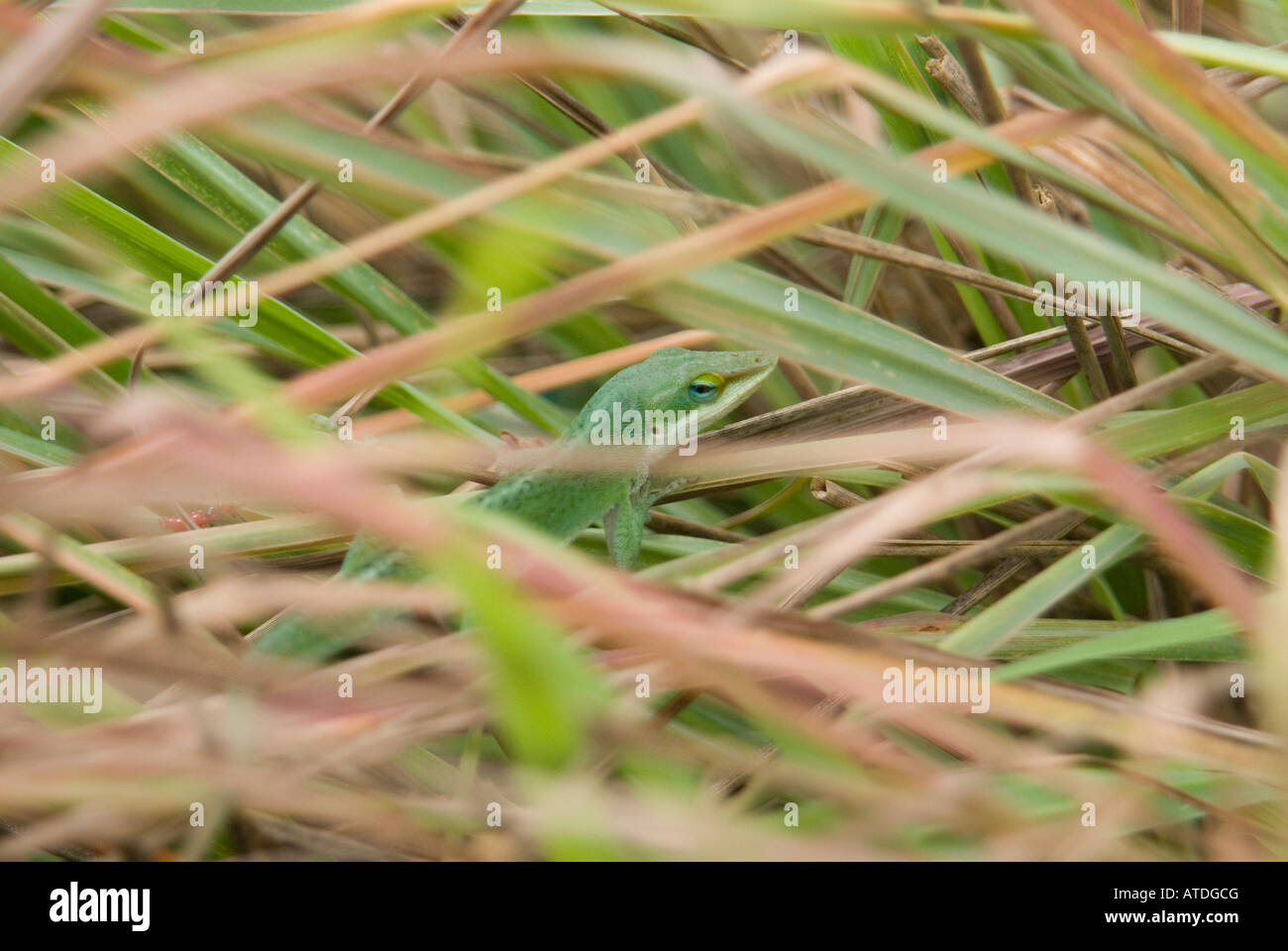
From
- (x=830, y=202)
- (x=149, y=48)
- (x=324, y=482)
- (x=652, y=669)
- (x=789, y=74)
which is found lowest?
(x=652, y=669)

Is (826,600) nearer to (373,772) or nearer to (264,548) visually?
(373,772)

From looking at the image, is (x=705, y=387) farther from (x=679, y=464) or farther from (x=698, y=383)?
(x=679, y=464)

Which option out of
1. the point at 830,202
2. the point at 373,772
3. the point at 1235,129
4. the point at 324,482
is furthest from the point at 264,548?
the point at 1235,129

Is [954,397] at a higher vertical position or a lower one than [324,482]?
higher

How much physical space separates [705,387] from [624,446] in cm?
30

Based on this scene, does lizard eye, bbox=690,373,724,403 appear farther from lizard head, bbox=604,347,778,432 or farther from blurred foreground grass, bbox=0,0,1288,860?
blurred foreground grass, bbox=0,0,1288,860

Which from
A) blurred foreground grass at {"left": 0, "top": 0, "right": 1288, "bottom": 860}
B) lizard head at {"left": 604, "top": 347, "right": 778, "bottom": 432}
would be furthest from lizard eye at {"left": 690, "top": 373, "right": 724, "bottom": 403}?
blurred foreground grass at {"left": 0, "top": 0, "right": 1288, "bottom": 860}

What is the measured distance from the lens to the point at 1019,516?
8.05ft

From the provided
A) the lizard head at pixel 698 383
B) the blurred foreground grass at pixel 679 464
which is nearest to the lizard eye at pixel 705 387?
the lizard head at pixel 698 383

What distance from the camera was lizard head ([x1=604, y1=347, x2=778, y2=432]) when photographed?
272 centimetres

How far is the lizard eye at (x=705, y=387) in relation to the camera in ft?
8.96

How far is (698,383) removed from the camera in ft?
8.97

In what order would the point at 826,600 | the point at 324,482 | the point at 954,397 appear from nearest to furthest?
the point at 324,482 → the point at 954,397 → the point at 826,600

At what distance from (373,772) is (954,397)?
1310 mm
